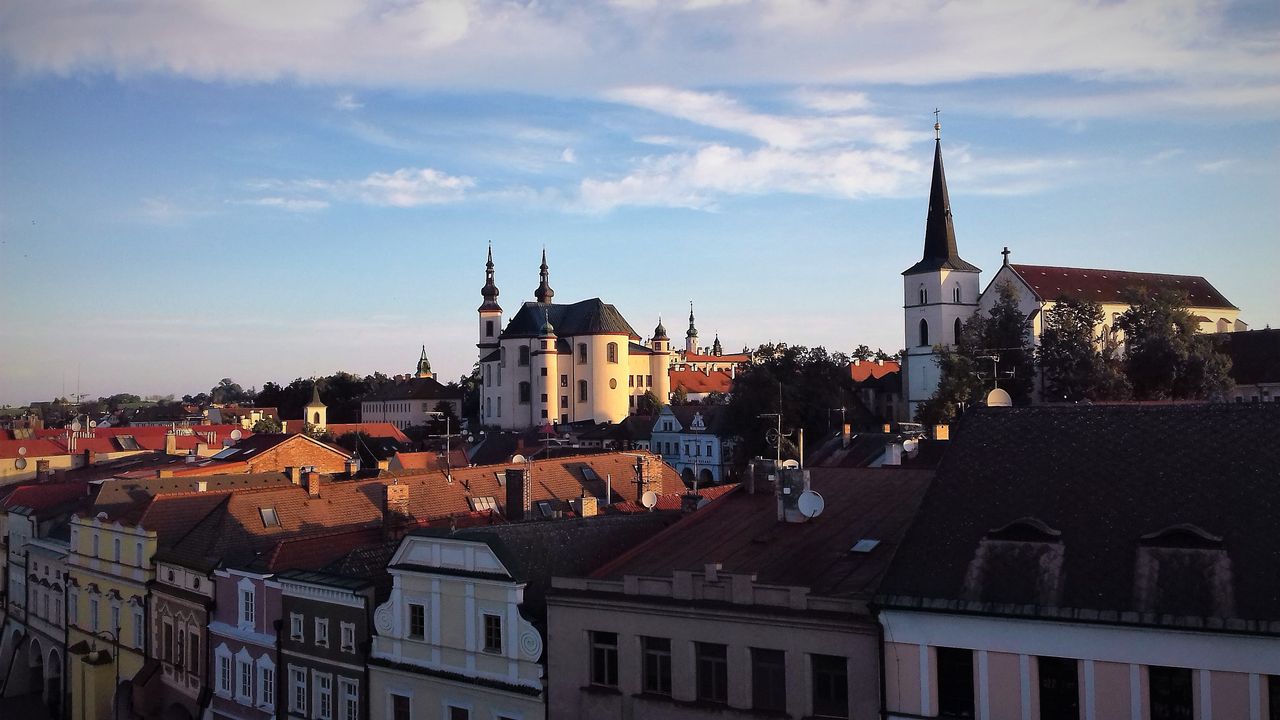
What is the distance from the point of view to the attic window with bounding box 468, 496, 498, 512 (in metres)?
39.9

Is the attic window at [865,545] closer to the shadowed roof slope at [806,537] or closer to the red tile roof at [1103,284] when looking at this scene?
the shadowed roof slope at [806,537]

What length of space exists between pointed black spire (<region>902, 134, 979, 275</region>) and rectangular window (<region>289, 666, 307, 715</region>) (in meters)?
95.9

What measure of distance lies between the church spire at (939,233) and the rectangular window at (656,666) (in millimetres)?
99187

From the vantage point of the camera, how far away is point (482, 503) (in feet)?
132

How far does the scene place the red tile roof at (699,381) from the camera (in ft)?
609

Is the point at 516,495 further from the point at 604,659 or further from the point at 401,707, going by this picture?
the point at 604,659

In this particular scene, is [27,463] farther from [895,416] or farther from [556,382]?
[895,416]

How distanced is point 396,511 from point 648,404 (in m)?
112

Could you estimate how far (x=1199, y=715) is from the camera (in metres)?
16.6

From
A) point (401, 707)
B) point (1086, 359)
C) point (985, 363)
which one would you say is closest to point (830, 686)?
point (401, 707)

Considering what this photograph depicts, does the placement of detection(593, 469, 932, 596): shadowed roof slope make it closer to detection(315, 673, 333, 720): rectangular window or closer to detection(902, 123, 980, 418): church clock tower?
detection(315, 673, 333, 720): rectangular window

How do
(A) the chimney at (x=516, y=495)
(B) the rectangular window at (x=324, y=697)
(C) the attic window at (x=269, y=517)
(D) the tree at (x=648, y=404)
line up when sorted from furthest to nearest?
(D) the tree at (x=648, y=404)
(C) the attic window at (x=269, y=517)
(A) the chimney at (x=516, y=495)
(B) the rectangular window at (x=324, y=697)

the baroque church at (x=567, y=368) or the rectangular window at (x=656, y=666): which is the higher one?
the baroque church at (x=567, y=368)

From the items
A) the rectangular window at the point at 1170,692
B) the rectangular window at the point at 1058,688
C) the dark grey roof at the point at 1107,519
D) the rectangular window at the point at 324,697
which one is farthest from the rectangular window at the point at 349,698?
the rectangular window at the point at 1170,692
